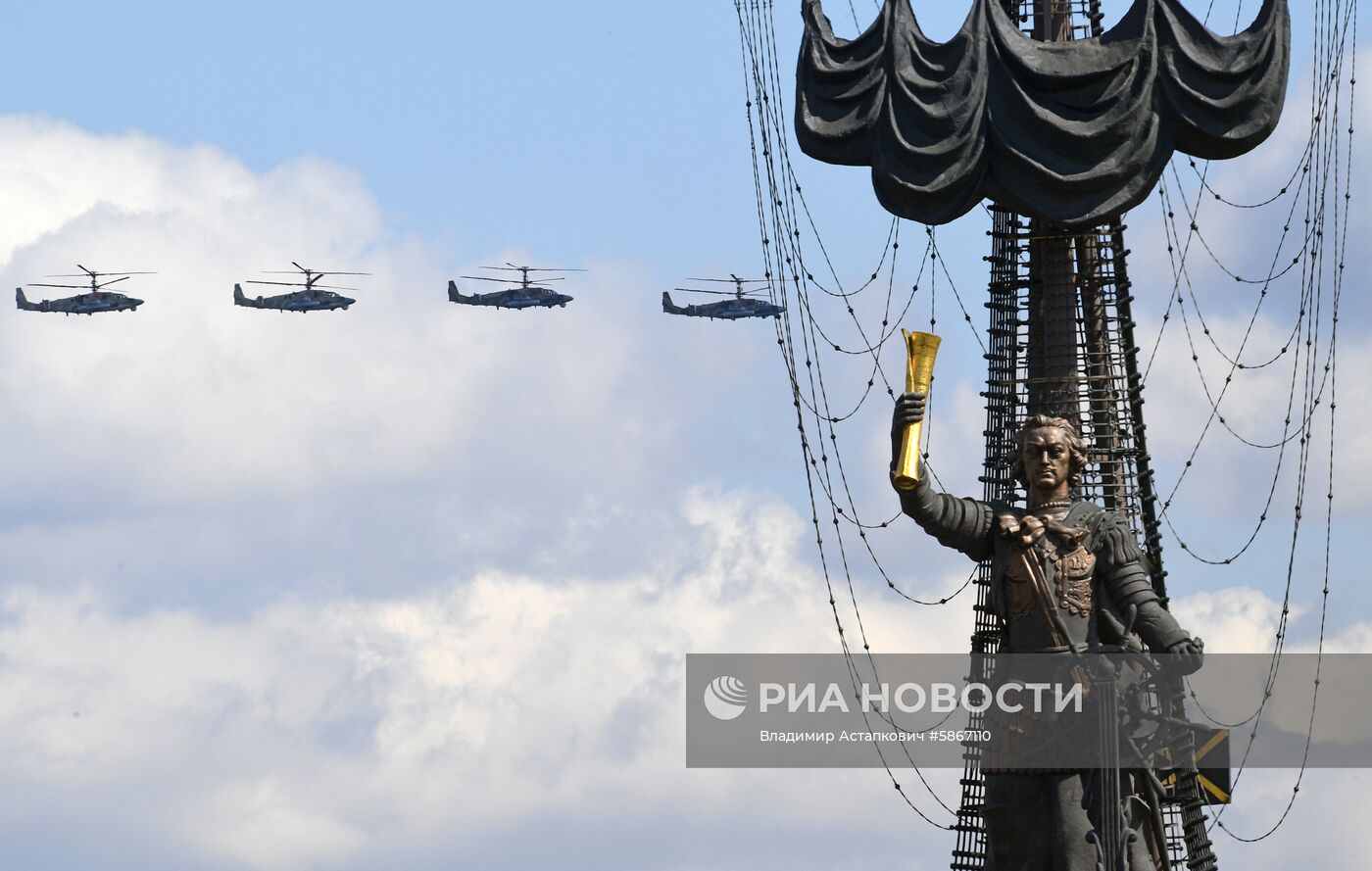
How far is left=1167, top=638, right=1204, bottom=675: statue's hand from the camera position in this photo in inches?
1008

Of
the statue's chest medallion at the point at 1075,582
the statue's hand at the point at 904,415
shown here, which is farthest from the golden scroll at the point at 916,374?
the statue's chest medallion at the point at 1075,582

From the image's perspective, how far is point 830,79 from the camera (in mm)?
29984

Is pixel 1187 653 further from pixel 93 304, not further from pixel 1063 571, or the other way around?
Result: pixel 93 304

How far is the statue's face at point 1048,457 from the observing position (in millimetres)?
26391

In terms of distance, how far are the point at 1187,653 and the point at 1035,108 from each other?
6286 mm

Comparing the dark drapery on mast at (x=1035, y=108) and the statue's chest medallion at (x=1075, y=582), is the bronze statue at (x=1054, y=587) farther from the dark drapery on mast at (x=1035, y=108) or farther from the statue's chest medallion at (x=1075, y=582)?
the dark drapery on mast at (x=1035, y=108)

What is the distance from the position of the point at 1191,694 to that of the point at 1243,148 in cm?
563

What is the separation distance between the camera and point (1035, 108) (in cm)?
2948

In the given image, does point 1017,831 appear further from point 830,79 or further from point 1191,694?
point 830,79

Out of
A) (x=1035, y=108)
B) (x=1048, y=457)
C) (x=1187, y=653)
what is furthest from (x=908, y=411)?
(x=1035, y=108)

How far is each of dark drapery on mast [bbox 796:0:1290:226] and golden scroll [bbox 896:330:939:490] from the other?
158 inches

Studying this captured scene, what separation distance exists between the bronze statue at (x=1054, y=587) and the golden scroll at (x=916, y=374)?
1.34ft

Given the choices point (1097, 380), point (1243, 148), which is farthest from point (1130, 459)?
point (1243, 148)

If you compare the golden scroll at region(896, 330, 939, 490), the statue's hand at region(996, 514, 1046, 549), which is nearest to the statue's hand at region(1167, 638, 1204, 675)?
the statue's hand at region(996, 514, 1046, 549)
